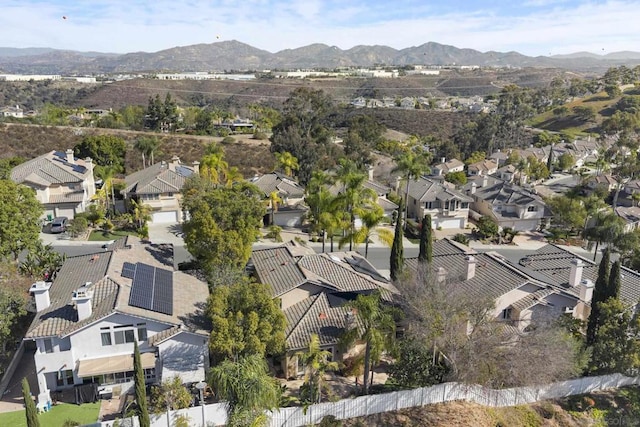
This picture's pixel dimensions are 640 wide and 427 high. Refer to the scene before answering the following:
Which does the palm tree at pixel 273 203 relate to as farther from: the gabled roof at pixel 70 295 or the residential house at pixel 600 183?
the residential house at pixel 600 183

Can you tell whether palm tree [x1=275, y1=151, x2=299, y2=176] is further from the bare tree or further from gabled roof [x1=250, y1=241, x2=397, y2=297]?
the bare tree

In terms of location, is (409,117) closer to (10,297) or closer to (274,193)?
(274,193)

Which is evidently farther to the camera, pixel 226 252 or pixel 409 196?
pixel 409 196

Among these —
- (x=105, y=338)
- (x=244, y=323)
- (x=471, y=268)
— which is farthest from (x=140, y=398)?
(x=471, y=268)

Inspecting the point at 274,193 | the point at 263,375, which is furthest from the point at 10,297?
the point at 274,193

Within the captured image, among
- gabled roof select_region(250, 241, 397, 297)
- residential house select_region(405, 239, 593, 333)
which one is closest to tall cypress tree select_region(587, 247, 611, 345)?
residential house select_region(405, 239, 593, 333)

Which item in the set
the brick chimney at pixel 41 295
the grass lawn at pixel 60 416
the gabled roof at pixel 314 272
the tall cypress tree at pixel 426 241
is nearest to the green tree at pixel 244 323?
the gabled roof at pixel 314 272

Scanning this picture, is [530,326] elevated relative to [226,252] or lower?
lower
